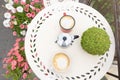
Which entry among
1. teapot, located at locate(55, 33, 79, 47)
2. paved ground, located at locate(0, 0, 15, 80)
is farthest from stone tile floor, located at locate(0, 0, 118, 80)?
teapot, located at locate(55, 33, 79, 47)

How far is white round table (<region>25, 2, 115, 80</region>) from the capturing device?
1.79 m

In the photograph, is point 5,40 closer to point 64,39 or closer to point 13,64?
point 13,64

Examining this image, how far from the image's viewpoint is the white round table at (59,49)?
1.79 metres

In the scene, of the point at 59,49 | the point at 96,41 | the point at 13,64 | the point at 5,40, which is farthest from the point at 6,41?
the point at 96,41

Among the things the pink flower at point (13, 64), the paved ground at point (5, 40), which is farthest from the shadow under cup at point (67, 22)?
the paved ground at point (5, 40)

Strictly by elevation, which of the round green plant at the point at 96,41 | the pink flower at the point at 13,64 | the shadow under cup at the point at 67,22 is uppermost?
the shadow under cup at the point at 67,22

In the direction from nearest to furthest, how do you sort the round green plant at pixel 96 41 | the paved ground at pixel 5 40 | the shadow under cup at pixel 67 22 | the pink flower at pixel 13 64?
1. the round green plant at pixel 96 41
2. the shadow under cup at pixel 67 22
3. the pink flower at pixel 13 64
4. the paved ground at pixel 5 40

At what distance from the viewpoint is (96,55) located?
184 cm

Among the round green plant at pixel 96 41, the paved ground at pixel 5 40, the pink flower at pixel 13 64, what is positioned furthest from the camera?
the paved ground at pixel 5 40

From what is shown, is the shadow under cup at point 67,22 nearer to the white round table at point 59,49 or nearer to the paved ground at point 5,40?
the white round table at point 59,49

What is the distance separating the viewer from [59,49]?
1.82 meters

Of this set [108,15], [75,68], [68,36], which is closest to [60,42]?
[68,36]

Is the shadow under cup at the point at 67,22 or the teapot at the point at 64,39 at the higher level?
the shadow under cup at the point at 67,22

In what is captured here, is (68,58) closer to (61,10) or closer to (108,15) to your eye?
(61,10)
